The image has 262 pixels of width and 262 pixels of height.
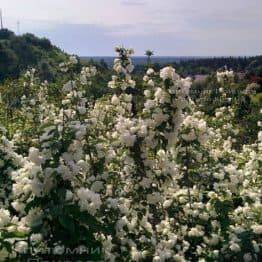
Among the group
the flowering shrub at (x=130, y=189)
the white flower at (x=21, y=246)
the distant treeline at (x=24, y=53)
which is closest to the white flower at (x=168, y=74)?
the flowering shrub at (x=130, y=189)

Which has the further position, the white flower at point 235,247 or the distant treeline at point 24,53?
the distant treeline at point 24,53

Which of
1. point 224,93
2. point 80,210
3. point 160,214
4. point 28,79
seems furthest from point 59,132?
point 28,79

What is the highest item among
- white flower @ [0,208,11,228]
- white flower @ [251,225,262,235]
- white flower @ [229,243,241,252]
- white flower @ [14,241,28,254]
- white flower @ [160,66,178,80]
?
white flower @ [160,66,178,80]

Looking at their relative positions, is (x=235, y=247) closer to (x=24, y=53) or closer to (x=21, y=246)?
(x=21, y=246)

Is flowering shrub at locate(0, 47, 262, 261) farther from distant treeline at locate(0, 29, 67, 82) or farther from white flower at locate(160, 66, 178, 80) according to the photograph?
distant treeline at locate(0, 29, 67, 82)

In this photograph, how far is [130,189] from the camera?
590 cm

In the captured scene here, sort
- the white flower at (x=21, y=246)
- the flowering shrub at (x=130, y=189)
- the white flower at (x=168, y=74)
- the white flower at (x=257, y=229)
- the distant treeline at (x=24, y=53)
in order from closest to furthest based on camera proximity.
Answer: the white flower at (x=21, y=246), the flowering shrub at (x=130, y=189), the white flower at (x=257, y=229), the white flower at (x=168, y=74), the distant treeline at (x=24, y=53)

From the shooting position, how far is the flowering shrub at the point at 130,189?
408cm

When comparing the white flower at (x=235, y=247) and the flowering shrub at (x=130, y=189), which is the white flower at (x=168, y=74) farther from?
the white flower at (x=235, y=247)

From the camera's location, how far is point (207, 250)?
222 inches

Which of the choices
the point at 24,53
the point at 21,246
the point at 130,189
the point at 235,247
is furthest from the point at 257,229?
the point at 24,53

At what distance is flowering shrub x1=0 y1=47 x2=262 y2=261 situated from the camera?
13.4 feet

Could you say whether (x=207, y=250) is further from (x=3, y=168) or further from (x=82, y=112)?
(x=3, y=168)

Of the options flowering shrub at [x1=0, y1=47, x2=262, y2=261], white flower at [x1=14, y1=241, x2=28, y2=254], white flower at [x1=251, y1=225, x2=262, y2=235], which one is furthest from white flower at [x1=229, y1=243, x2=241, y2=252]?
white flower at [x1=14, y1=241, x2=28, y2=254]
